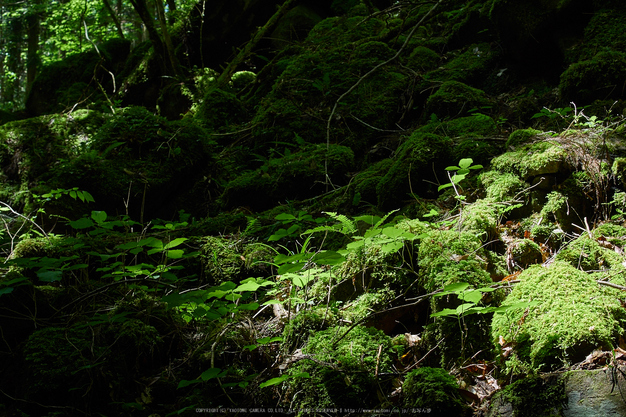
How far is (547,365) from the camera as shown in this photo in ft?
6.55

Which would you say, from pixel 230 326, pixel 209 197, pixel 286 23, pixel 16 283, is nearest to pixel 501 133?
pixel 230 326

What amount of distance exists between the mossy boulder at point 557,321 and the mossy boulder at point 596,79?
278 centimetres

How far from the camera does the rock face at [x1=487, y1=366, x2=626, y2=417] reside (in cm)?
170

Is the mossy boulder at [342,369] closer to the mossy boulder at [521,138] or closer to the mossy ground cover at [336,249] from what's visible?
the mossy ground cover at [336,249]

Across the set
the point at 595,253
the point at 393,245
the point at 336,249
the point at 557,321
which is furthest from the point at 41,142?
the point at 595,253

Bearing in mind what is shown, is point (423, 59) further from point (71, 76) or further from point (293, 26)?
point (71, 76)

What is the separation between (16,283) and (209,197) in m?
2.93

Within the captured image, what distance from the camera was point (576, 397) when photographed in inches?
69.1

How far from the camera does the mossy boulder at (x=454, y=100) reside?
5.22m

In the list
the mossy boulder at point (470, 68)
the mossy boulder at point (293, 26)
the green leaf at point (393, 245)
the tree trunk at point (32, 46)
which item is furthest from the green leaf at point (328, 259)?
the tree trunk at point (32, 46)

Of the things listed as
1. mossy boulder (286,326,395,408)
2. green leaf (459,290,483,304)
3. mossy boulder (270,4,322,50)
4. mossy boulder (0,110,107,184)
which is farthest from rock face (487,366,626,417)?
mossy boulder (270,4,322,50)

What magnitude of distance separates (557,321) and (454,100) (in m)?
3.77

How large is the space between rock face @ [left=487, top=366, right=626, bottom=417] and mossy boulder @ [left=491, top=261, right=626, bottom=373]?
0.17 metres

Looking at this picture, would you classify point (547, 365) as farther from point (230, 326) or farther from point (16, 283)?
point (16, 283)
